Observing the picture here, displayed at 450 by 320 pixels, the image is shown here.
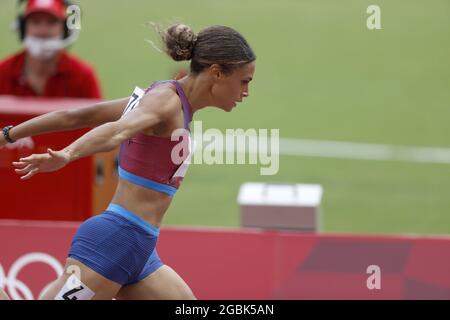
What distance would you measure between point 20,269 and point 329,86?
28.3ft

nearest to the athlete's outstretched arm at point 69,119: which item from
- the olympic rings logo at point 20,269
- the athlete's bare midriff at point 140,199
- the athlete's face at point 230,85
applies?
the athlete's bare midriff at point 140,199

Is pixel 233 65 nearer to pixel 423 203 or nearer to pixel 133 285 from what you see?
pixel 133 285

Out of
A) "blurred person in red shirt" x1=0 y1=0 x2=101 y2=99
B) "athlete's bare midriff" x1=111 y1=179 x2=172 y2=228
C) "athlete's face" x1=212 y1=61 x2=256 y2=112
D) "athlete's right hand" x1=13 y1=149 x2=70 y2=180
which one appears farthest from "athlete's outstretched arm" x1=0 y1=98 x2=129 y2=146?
"blurred person in red shirt" x1=0 y1=0 x2=101 y2=99

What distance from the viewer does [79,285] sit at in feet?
17.5

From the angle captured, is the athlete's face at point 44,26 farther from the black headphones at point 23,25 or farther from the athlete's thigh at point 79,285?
the athlete's thigh at point 79,285

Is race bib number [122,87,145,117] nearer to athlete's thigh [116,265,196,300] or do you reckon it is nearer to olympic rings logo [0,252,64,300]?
athlete's thigh [116,265,196,300]

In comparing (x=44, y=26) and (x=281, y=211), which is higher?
(x=44, y=26)

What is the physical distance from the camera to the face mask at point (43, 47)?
8.82m

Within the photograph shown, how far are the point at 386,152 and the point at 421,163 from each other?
Answer: 0.49 meters

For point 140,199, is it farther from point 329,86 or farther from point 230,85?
point 329,86

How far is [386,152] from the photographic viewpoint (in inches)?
498

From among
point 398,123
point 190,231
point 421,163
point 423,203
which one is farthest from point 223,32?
point 398,123

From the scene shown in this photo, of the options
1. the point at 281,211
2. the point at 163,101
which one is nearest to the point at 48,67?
the point at 281,211
